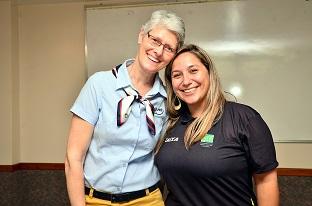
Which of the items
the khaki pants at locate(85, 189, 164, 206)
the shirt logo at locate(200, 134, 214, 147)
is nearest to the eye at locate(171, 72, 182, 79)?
the shirt logo at locate(200, 134, 214, 147)

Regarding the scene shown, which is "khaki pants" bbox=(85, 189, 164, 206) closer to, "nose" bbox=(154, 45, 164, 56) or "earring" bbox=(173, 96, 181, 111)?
"earring" bbox=(173, 96, 181, 111)

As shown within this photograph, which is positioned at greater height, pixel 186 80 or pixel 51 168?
pixel 186 80

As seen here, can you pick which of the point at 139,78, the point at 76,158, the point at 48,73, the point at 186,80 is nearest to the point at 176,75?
the point at 186,80

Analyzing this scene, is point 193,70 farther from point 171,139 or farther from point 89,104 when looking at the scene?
A: point 89,104

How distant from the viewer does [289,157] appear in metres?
2.52

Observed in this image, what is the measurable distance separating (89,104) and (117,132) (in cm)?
17

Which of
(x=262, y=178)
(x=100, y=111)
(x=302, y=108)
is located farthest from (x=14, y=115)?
(x=302, y=108)

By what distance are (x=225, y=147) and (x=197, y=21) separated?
64.9 inches

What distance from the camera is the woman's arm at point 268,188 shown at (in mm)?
1298

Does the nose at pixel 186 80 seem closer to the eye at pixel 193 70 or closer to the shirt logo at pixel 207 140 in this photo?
the eye at pixel 193 70

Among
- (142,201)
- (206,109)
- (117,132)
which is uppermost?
(206,109)

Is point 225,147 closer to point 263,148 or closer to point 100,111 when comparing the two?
point 263,148

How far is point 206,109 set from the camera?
139 cm

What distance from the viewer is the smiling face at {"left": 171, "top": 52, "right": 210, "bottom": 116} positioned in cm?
137
